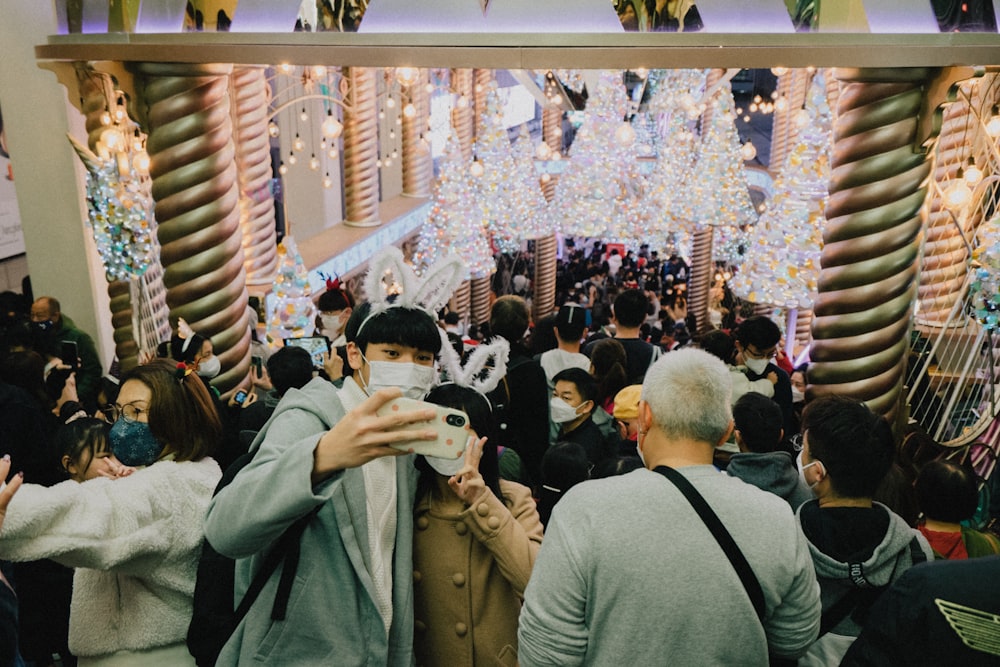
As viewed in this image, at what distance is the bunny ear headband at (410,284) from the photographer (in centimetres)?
164

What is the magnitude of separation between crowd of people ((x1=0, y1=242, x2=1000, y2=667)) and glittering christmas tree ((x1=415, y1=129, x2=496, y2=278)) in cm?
701

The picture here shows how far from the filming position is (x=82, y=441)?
2264 millimetres

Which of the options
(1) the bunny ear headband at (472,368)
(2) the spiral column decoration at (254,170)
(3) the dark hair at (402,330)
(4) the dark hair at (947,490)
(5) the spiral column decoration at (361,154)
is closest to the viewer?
(3) the dark hair at (402,330)

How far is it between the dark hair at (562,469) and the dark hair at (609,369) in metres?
1.10

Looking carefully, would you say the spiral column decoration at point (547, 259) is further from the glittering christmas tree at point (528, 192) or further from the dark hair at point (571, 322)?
the dark hair at point (571, 322)

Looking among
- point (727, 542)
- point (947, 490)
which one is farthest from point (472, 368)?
point (947, 490)

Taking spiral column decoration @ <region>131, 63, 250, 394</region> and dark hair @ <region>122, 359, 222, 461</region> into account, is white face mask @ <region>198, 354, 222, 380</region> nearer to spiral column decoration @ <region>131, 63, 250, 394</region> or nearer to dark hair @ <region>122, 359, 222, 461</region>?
spiral column decoration @ <region>131, 63, 250, 394</region>

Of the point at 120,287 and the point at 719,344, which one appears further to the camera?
the point at 120,287

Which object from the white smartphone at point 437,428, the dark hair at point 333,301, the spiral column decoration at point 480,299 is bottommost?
the spiral column decoration at point 480,299

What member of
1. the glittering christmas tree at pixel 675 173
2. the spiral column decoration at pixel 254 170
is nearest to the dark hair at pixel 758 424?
the spiral column decoration at pixel 254 170

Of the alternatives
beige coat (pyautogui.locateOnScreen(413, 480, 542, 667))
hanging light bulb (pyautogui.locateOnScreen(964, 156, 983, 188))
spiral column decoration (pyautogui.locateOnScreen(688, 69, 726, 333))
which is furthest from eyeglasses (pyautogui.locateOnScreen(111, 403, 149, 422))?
spiral column decoration (pyautogui.locateOnScreen(688, 69, 726, 333))

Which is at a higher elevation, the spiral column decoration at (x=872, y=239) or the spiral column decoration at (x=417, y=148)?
the spiral column decoration at (x=872, y=239)

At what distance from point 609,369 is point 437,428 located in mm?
2430

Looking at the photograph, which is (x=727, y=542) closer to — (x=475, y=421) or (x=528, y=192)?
(x=475, y=421)
